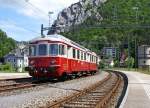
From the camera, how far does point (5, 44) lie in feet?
600

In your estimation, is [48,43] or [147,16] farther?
[147,16]

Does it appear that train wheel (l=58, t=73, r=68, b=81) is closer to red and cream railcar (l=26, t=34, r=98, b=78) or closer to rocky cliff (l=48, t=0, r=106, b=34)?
red and cream railcar (l=26, t=34, r=98, b=78)

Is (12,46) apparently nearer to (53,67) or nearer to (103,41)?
(103,41)

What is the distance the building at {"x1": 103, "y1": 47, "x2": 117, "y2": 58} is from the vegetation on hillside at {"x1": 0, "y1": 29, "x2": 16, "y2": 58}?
53642 millimetres

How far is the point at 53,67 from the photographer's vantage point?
1111 inches

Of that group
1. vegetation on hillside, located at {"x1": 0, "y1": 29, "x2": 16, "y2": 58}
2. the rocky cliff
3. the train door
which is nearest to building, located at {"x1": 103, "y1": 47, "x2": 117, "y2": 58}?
the rocky cliff

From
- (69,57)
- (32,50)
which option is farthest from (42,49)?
(69,57)

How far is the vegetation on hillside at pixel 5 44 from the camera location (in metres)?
177

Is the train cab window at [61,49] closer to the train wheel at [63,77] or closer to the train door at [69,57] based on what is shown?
the train door at [69,57]

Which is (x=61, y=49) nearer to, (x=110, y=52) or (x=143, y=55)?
(x=110, y=52)

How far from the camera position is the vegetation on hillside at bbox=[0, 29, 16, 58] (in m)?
177

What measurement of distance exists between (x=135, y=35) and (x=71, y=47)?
323 ft

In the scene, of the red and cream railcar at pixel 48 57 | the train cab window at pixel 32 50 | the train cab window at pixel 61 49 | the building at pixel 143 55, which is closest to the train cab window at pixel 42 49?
the red and cream railcar at pixel 48 57

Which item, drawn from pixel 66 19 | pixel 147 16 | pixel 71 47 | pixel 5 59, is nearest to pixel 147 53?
pixel 147 16
